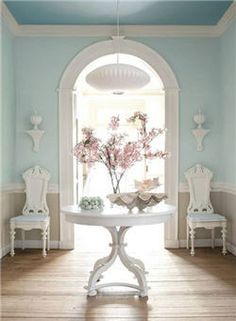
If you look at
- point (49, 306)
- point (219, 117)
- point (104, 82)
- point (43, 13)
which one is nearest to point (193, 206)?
point (219, 117)

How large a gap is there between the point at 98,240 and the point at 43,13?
11.1 feet

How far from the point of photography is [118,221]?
126 inches

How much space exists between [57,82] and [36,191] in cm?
155

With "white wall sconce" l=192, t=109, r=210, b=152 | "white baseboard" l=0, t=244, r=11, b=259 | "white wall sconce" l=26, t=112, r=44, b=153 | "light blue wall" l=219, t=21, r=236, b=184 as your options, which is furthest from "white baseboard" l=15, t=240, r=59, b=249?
"light blue wall" l=219, t=21, r=236, b=184

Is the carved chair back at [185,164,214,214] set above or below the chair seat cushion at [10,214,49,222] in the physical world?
above

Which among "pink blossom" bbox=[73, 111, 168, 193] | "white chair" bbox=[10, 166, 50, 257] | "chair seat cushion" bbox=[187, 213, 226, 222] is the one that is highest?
"pink blossom" bbox=[73, 111, 168, 193]

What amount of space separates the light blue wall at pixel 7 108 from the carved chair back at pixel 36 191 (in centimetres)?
26

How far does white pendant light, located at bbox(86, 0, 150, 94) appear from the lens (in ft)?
12.3

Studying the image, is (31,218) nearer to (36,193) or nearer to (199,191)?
(36,193)

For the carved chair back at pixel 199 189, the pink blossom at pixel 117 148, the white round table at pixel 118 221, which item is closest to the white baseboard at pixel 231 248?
the carved chair back at pixel 199 189

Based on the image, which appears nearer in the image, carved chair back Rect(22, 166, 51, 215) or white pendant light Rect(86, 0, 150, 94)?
white pendant light Rect(86, 0, 150, 94)

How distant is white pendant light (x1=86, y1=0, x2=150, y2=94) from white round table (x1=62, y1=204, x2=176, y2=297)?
1223 mm

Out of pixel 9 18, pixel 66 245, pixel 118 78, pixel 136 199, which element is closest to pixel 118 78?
pixel 118 78

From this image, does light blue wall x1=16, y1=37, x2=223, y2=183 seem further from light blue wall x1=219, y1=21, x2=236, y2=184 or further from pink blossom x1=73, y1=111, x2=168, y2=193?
pink blossom x1=73, y1=111, x2=168, y2=193
